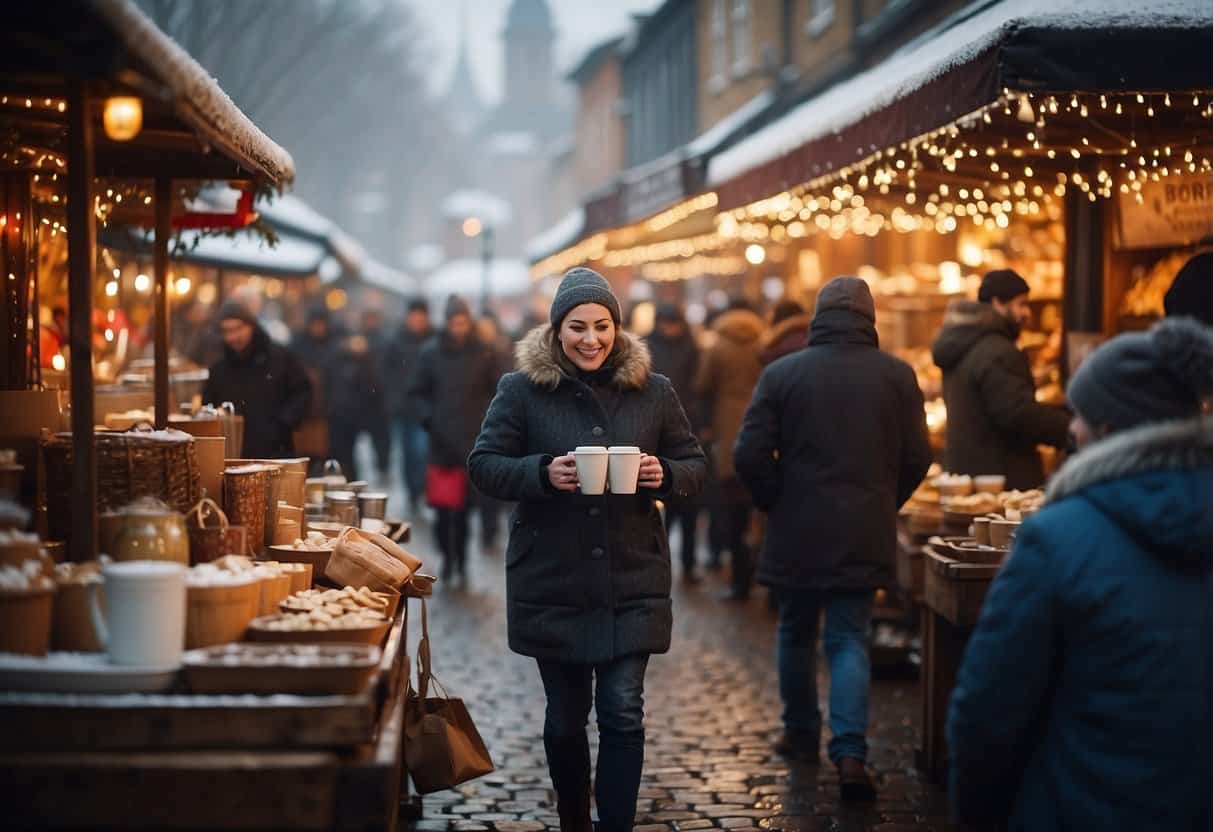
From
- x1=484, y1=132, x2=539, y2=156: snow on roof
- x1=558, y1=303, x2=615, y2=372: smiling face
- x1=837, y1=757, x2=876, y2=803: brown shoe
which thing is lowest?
x1=837, y1=757, x2=876, y2=803: brown shoe

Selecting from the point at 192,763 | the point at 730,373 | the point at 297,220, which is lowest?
the point at 192,763

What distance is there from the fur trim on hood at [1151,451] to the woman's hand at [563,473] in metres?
2.07

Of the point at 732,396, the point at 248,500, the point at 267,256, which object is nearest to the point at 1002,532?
the point at 248,500

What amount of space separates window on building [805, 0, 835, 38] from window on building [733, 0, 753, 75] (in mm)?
3684

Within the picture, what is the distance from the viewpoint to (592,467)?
5.41 m

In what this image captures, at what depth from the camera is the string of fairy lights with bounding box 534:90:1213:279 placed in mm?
7896

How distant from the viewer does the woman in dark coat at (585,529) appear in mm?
5746

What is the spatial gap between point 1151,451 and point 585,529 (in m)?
2.40

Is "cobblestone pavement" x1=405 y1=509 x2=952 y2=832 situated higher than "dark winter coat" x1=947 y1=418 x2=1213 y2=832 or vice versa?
"dark winter coat" x1=947 y1=418 x2=1213 y2=832

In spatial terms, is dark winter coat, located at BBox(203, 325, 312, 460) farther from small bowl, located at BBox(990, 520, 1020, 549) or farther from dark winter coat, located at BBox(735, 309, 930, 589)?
small bowl, located at BBox(990, 520, 1020, 549)

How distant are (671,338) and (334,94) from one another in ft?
118

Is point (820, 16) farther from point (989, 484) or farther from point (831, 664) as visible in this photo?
point (831, 664)

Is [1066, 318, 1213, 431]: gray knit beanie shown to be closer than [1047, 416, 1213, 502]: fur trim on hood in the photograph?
No

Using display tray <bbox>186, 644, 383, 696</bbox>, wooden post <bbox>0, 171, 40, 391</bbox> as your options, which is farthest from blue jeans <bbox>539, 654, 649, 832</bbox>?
wooden post <bbox>0, 171, 40, 391</bbox>
